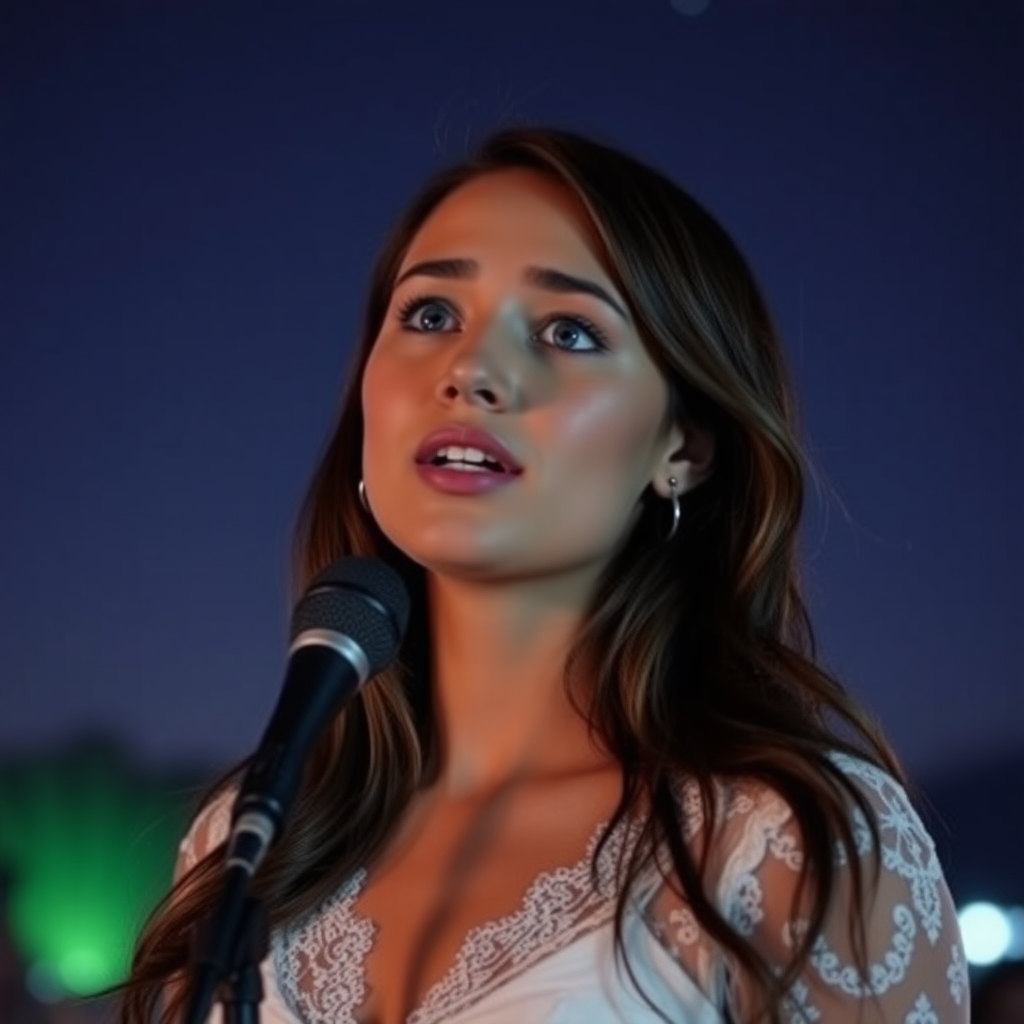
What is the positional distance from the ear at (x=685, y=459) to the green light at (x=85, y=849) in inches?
61.4

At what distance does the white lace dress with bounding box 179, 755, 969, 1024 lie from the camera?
5.46 ft

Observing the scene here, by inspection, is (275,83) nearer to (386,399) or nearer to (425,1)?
(425,1)

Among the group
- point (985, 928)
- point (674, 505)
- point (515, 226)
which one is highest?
point (515, 226)

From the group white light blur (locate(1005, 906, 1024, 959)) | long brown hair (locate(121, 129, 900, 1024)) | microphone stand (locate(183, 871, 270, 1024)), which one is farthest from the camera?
white light blur (locate(1005, 906, 1024, 959))

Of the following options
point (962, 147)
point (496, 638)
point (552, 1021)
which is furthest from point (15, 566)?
point (552, 1021)

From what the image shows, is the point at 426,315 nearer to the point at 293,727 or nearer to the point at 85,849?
the point at 293,727

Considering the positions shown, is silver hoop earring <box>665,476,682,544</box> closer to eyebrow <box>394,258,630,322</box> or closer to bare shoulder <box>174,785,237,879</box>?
eyebrow <box>394,258,630,322</box>

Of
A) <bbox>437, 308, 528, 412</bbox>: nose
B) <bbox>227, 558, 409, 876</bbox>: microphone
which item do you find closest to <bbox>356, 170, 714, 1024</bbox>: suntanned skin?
<bbox>437, 308, 528, 412</bbox>: nose

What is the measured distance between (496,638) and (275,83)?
1860mm

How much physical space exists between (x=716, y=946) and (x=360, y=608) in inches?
16.9

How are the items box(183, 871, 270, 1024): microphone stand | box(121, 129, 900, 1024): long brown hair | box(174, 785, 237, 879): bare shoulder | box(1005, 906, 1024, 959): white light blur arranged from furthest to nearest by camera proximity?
box(1005, 906, 1024, 959): white light blur
box(174, 785, 237, 879): bare shoulder
box(121, 129, 900, 1024): long brown hair
box(183, 871, 270, 1024): microphone stand

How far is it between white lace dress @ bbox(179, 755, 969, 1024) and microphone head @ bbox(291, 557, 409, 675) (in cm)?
37

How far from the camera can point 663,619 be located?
6.40 feet

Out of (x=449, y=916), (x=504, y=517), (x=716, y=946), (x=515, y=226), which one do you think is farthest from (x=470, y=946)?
(x=515, y=226)
